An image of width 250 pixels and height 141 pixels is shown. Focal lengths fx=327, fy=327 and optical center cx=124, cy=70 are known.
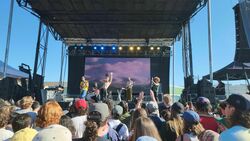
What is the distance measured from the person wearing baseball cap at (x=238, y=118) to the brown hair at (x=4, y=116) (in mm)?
2188

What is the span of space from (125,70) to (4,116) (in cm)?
2030

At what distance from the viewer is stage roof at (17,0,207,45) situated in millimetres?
16625

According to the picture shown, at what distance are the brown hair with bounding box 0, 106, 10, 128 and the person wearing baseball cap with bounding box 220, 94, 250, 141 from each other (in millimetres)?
2188

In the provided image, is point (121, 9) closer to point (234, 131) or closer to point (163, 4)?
point (163, 4)

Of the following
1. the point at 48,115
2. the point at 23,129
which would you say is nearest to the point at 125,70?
the point at 48,115

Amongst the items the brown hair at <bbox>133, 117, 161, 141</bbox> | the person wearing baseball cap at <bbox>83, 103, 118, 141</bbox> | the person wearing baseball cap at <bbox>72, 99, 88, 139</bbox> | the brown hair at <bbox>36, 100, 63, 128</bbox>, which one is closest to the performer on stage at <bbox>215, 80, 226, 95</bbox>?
the person wearing baseball cap at <bbox>72, 99, 88, 139</bbox>

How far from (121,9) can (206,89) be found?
264 inches

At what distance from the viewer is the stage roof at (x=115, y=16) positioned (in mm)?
16625

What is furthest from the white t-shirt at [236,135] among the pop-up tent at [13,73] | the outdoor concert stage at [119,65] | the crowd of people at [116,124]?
the outdoor concert stage at [119,65]

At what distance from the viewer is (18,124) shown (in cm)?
312

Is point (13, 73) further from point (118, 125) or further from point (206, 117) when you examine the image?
point (206, 117)

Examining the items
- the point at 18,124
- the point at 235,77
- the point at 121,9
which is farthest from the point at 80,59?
the point at 18,124

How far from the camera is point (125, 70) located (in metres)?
23.6

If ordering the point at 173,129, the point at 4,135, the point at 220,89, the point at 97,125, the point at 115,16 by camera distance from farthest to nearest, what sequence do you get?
the point at 115,16
the point at 220,89
the point at 173,129
the point at 4,135
the point at 97,125
